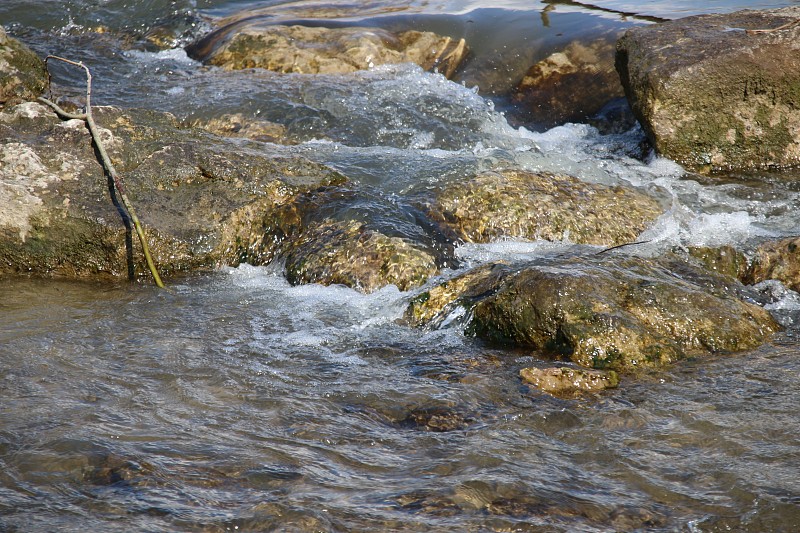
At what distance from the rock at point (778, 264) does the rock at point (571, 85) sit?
13.0ft

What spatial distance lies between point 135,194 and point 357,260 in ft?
5.79

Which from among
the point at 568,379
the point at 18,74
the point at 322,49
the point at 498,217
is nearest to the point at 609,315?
the point at 568,379

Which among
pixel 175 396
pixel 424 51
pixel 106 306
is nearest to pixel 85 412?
pixel 175 396

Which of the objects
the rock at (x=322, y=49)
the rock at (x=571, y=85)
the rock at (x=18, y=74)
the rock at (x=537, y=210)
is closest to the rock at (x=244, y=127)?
the rock at (x=18, y=74)

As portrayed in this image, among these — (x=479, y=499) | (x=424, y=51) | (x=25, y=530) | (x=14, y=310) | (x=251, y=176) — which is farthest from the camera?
(x=424, y=51)

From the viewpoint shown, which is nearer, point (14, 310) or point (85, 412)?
point (85, 412)

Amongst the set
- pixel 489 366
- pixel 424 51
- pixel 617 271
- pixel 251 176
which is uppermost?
pixel 424 51

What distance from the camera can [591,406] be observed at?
12.4 feet

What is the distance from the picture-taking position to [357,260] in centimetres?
556

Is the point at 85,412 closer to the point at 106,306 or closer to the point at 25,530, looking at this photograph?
the point at 25,530

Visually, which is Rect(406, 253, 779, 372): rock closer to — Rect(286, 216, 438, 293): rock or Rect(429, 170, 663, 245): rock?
Rect(286, 216, 438, 293): rock

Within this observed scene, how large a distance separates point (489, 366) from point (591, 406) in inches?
26.4

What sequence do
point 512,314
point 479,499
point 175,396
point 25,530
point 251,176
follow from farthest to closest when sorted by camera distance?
point 251,176
point 512,314
point 175,396
point 479,499
point 25,530

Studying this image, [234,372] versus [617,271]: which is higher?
[617,271]
